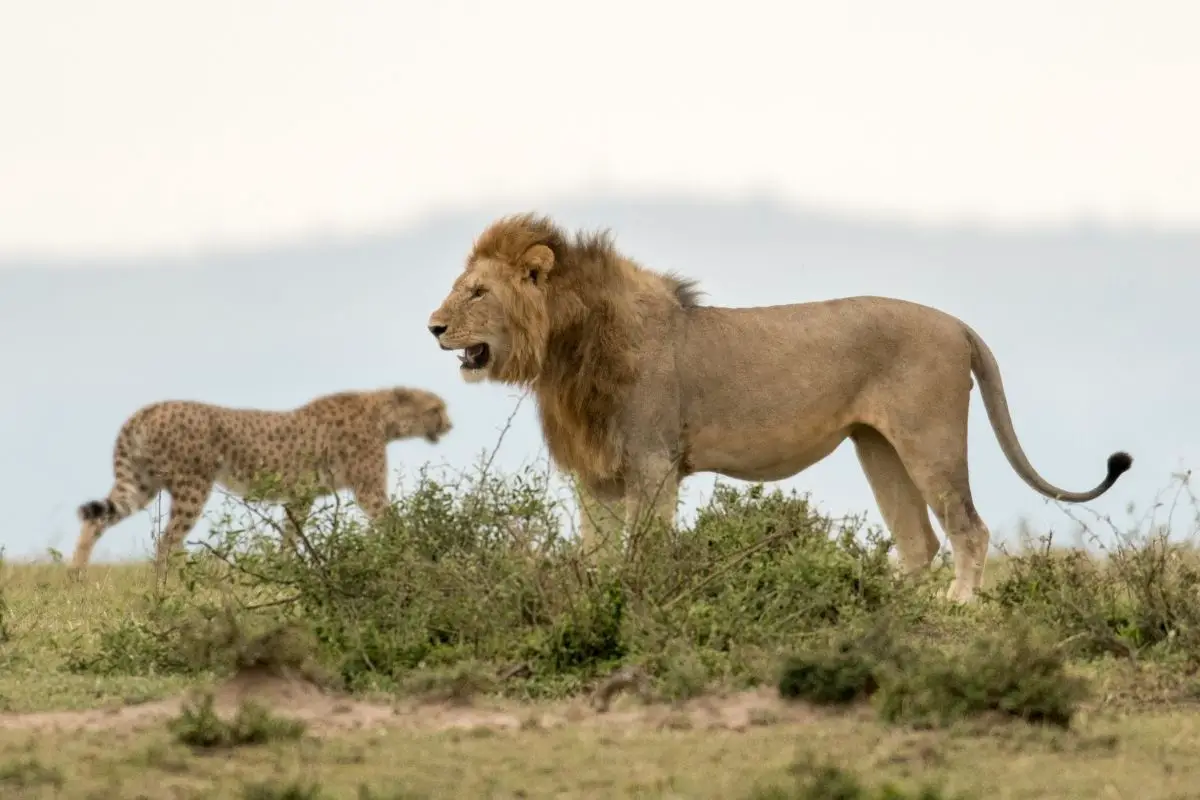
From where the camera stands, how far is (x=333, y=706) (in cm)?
675

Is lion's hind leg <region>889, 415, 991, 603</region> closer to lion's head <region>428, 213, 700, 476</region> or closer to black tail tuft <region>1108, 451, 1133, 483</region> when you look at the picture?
black tail tuft <region>1108, 451, 1133, 483</region>

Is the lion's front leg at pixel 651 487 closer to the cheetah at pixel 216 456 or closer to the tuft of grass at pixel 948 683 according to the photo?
the tuft of grass at pixel 948 683

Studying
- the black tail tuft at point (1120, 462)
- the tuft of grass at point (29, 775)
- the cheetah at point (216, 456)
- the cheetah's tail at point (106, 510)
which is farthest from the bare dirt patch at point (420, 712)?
the cheetah's tail at point (106, 510)

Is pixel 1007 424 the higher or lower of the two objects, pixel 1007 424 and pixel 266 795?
the higher

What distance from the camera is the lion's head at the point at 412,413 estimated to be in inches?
622

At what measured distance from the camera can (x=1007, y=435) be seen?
37.0ft

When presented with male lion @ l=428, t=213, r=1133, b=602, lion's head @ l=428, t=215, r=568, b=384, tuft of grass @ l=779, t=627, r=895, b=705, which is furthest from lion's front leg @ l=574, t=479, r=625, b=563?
tuft of grass @ l=779, t=627, r=895, b=705

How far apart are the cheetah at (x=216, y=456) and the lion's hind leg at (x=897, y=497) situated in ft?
16.1

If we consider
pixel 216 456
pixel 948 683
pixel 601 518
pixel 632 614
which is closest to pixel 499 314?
pixel 601 518

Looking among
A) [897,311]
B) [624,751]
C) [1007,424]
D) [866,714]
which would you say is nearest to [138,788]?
[624,751]

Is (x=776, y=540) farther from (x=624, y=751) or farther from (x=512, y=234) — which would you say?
(x=624, y=751)

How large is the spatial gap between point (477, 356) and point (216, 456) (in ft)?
17.6

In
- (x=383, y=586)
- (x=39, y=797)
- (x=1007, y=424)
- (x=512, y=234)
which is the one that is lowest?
(x=39, y=797)

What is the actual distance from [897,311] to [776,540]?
1.89 meters
